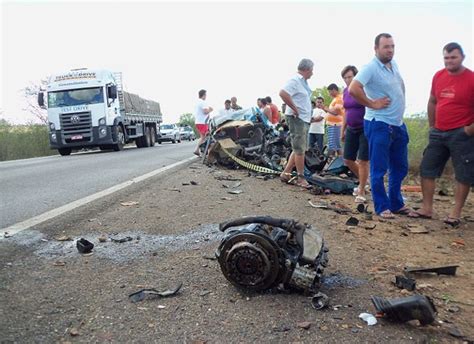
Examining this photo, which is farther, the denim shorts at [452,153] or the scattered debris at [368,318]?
the denim shorts at [452,153]

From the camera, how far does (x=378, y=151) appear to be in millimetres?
4637

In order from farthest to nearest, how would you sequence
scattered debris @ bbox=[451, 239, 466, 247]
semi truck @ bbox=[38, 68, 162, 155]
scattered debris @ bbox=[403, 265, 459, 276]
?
1. semi truck @ bbox=[38, 68, 162, 155]
2. scattered debris @ bbox=[451, 239, 466, 247]
3. scattered debris @ bbox=[403, 265, 459, 276]

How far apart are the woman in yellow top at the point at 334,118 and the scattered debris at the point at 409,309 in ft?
19.7

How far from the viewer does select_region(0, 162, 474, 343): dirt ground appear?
6.71 ft

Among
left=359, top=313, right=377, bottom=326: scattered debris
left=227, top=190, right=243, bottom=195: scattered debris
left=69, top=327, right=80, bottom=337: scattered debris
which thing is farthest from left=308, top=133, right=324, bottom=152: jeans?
left=69, top=327, right=80, bottom=337: scattered debris

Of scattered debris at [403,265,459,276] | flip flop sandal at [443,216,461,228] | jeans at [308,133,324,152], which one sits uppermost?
jeans at [308,133,324,152]

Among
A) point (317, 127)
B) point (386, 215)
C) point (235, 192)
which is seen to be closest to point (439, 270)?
point (386, 215)

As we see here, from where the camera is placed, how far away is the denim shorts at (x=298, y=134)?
646 cm

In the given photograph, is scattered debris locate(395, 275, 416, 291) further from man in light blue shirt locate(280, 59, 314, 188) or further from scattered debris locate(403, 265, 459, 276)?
man in light blue shirt locate(280, 59, 314, 188)

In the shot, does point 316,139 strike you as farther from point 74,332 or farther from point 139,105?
point 139,105

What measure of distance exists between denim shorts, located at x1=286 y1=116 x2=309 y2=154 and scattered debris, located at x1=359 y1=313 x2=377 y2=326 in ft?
14.4

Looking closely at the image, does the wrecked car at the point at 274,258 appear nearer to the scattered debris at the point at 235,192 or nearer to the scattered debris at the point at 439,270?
the scattered debris at the point at 439,270

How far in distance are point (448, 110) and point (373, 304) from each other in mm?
3031

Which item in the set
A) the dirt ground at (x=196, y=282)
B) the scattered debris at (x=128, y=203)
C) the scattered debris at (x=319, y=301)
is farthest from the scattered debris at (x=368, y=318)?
the scattered debris at (x=128, y=203)
